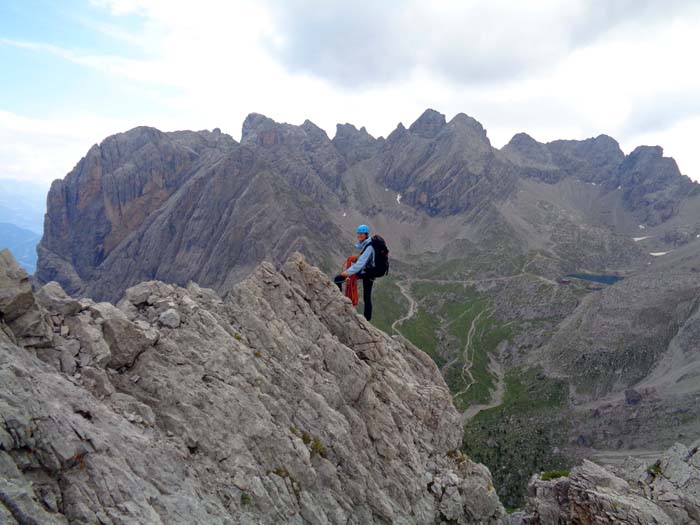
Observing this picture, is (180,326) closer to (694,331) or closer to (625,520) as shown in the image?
(625,520)

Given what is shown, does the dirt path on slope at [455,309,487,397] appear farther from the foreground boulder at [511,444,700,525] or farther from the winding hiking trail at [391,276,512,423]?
the foreground boulder at [511,444,700,525]

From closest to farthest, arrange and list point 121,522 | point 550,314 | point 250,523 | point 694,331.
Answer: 1. point 121,522
2. point 250,523
3. point 694,331
4. point 550,314

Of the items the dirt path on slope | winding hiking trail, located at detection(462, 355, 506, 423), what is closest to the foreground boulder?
winding hiking trail, located at detection(462, 355, 506, 423)

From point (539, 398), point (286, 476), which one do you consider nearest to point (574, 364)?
point (539, 398)

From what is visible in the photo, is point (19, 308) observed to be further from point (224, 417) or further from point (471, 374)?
point (471, 374)

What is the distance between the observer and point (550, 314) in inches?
7308

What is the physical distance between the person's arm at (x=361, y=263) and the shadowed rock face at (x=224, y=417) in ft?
13.9

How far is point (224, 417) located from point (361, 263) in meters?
13.4

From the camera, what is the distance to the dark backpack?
93.9 feet

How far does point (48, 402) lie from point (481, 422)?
128m

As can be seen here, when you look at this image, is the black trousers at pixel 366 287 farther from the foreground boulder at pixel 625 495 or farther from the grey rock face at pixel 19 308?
the grey rock face at pixel 19 308

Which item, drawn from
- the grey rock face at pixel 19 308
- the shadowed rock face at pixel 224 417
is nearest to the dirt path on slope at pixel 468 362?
the shadowed rock face at pixel 224 417

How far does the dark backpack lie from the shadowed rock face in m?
4.52

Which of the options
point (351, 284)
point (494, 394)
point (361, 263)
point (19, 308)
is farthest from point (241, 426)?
point (494, 394)
